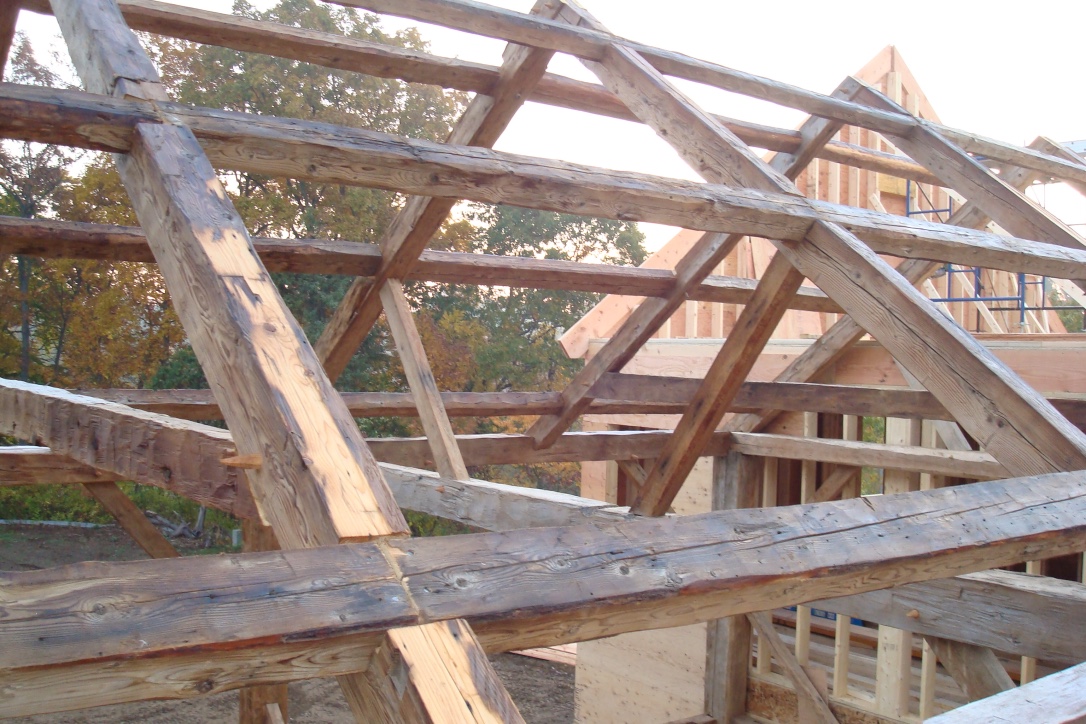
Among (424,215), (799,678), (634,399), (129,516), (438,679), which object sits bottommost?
(799,678)

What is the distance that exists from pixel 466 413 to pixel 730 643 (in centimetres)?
252

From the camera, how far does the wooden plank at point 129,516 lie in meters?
4.07

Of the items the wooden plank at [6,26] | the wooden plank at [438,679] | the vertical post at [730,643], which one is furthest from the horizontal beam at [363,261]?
the wooden plank at [438,679]

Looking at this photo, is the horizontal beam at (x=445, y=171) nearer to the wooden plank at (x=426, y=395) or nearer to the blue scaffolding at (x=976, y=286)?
the wooden plank at (x=426, y=395)

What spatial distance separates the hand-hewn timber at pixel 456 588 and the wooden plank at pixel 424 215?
6.82 feet

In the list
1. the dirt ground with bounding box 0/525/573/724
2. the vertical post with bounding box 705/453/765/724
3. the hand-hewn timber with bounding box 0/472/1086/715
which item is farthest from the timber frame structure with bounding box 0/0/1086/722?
the dirt ground with bounding box 0/525/573/724

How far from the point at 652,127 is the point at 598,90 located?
837 millimetres

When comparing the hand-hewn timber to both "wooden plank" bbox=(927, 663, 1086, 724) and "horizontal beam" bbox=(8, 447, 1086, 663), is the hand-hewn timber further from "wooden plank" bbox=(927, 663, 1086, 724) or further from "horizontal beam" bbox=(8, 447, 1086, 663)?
"horizontal beam" bbox=(8, 447, 1086, 663)

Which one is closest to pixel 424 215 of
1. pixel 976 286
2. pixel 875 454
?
pixel 875 454

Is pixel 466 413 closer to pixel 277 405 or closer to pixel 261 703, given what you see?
pixel 261 703

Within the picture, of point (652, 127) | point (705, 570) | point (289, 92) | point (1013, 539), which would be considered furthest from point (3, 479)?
point (289, 92)

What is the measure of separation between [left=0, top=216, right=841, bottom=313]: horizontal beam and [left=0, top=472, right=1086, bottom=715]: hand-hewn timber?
111 inches

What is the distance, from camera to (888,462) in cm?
575

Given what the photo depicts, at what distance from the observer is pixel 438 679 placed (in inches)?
48.6
